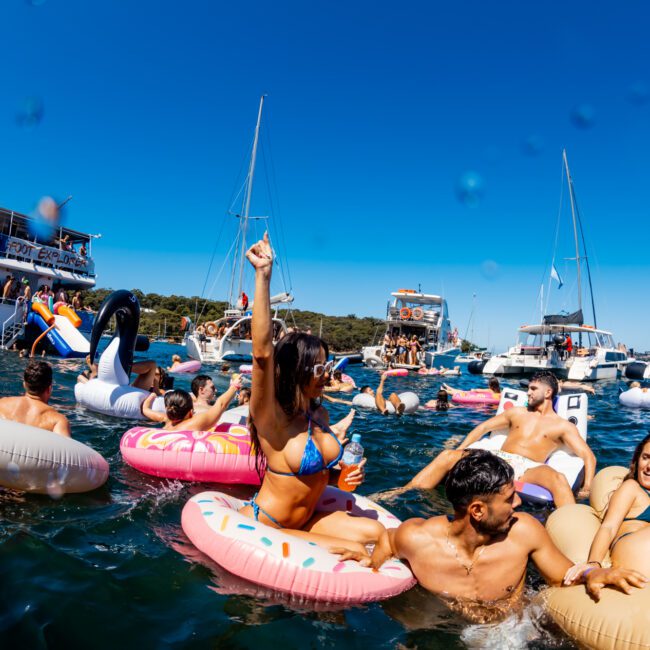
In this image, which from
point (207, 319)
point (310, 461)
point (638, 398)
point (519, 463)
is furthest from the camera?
point (207, 319)

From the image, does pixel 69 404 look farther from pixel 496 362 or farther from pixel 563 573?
pixel 496 362

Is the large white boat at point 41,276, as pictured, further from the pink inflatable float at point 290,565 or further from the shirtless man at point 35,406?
the pink inflatable float at point 290,565

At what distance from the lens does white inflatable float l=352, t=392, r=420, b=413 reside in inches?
427

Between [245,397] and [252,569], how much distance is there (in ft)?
18.1

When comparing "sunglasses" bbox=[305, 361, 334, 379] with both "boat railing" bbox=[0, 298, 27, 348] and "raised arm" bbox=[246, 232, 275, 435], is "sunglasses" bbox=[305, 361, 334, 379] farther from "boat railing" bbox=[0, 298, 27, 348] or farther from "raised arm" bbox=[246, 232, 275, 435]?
"boat railing" bbox=[0, 298, 27, 348]

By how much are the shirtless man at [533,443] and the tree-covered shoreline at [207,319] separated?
40.4 metres

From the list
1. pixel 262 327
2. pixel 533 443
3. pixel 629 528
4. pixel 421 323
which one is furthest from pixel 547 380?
pixel 421 323

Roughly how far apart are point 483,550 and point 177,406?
13.1 feet

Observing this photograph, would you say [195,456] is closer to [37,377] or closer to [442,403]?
[37,377]

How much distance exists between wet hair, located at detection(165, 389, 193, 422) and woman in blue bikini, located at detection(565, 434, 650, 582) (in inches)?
169

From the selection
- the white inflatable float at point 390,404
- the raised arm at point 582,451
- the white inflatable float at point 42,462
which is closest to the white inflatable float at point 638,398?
the white inflatable float at point 390,404

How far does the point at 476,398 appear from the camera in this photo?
500 inches

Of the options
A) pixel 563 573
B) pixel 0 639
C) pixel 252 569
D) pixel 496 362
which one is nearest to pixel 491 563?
pixel 563 573

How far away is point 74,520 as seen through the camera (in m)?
4.04
